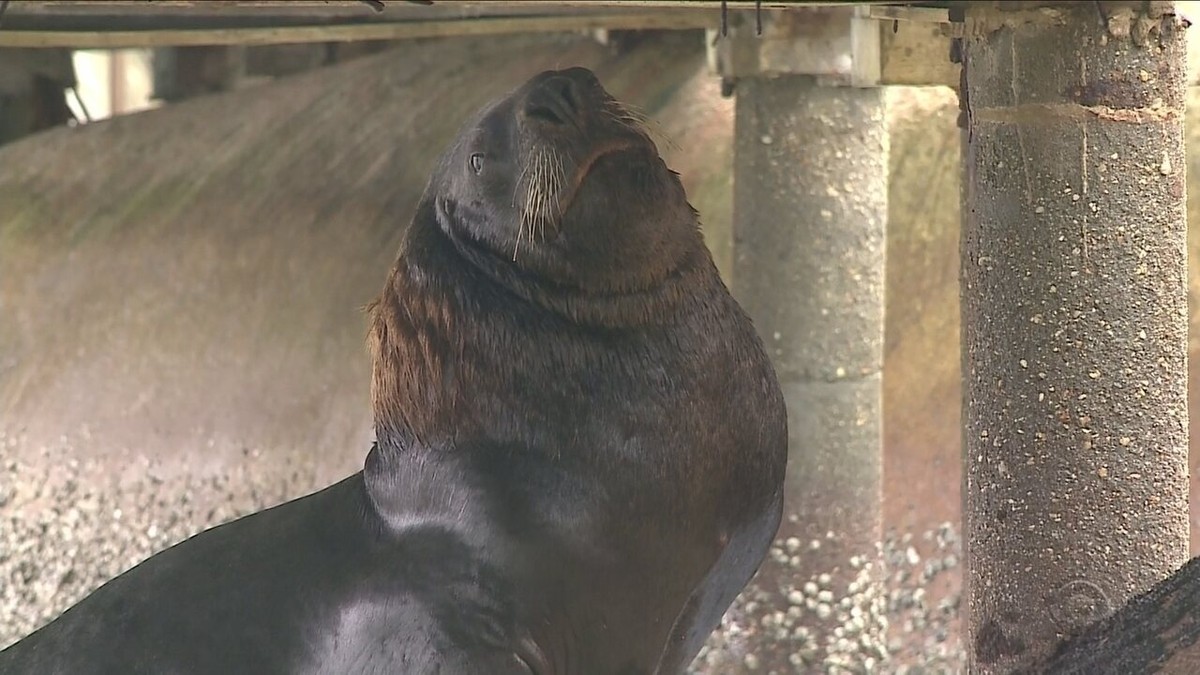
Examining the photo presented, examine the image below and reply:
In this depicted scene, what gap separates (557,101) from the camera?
192 cm

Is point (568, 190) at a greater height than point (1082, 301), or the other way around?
point (568, 190)

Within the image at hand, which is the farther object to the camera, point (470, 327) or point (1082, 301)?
point (1082, 301)

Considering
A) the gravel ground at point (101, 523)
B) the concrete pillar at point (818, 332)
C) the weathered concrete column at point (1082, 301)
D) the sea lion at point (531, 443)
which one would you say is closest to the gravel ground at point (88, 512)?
the gravel ground at point (101, 523)

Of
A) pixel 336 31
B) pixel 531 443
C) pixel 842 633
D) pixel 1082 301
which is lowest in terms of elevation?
pixel 842 633

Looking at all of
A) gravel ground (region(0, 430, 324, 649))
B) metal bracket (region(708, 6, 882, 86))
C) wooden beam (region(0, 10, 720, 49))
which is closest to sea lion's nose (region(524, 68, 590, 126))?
metal bracket (region(708, 6, 882, 86))

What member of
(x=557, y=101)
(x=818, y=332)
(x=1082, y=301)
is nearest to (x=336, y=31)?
(x=818, y=332)

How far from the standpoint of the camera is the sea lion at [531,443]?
1.93 m

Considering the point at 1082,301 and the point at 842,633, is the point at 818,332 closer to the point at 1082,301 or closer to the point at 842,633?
the point at 842,633

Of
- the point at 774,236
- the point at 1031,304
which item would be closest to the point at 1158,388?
the point at 1031,304

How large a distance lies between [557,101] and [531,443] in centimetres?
40

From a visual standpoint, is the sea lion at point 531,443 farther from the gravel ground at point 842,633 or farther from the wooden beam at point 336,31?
the wooden beam at point 336,31

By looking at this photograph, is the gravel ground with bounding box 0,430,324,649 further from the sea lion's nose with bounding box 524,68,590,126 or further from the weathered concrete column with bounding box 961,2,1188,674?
the sea lion's nose with bounding box 524,68,590,126

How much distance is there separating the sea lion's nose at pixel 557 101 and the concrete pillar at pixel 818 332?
3.30m

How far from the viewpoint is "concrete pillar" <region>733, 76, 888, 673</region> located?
5195mm
